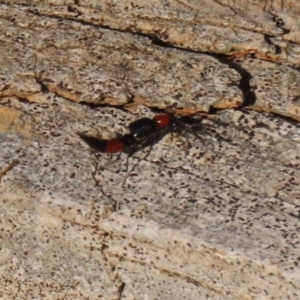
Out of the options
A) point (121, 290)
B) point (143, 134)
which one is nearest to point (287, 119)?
point (143, 134)

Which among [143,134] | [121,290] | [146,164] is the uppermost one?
[143,134]

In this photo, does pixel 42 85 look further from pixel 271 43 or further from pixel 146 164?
pixel 271 43

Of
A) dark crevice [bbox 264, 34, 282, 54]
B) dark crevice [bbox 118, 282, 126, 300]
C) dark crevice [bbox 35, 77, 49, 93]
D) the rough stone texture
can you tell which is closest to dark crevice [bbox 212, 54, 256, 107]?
the rough stone texture

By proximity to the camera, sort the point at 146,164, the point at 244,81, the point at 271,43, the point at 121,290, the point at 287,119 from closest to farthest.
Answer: the point at 121,290 < the point at 146,164 < the point at 287,119 < the point at 244,81 < the point at 271,43

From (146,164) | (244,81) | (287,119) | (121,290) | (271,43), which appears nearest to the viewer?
(121,290)

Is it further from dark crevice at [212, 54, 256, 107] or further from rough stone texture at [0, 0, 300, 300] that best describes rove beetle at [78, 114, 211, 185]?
dark crevice at [212, 54, 256, 107]

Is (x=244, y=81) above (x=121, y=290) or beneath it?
above

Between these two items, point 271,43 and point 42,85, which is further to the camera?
point 271,43

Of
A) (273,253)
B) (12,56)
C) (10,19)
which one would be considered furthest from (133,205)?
(10,19)

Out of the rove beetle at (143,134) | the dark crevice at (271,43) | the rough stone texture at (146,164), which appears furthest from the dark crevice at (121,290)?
the dark crevice at (271,43)
